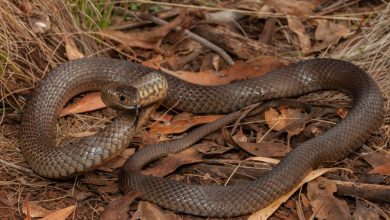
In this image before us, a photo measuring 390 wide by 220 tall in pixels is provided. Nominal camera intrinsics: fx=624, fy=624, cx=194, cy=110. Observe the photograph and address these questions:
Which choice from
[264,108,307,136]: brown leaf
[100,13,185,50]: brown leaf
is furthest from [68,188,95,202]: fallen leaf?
[100,13,185,50]: brown leaf

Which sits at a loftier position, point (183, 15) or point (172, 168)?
point (183, 15)

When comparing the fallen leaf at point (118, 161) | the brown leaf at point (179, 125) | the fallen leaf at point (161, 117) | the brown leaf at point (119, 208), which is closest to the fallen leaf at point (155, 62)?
the fallen leaf at point (161, 117)

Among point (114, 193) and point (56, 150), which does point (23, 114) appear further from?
point (114, 193)

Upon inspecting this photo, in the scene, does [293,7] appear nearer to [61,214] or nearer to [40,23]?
[40,23]

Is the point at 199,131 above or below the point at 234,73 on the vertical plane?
below

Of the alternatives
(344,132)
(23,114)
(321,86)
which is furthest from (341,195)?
(23,114)

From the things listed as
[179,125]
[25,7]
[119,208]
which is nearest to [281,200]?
[119,208]

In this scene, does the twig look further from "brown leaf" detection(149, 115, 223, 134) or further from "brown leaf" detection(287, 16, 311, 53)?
"brown leaf" detection(149, 115, 223, 134)
